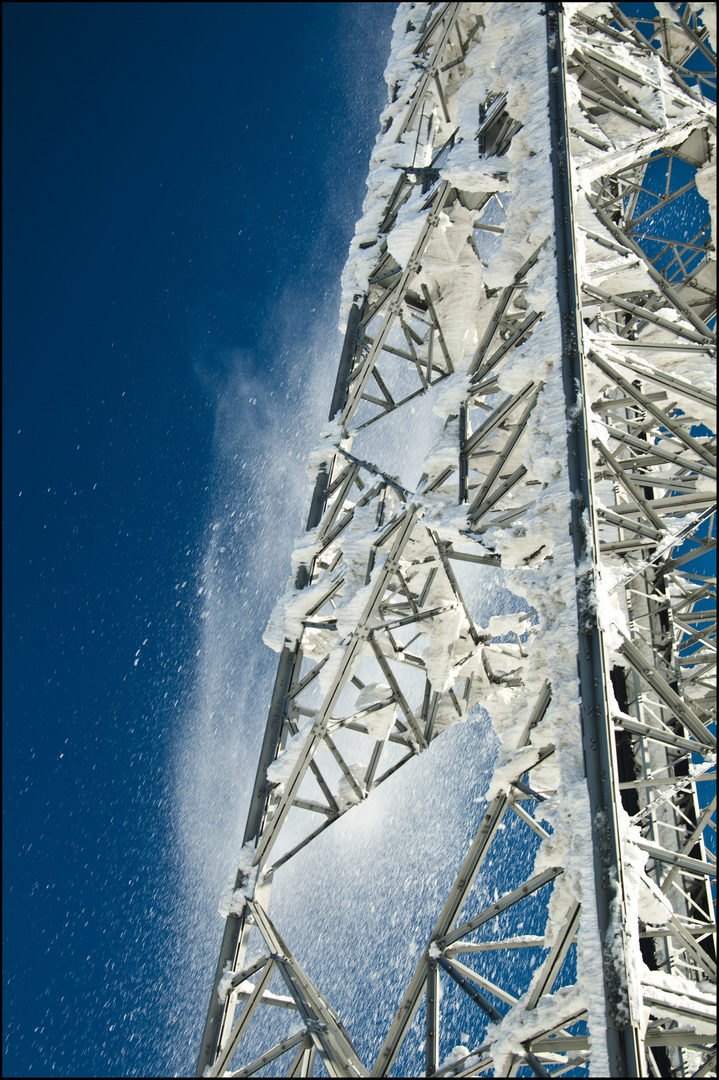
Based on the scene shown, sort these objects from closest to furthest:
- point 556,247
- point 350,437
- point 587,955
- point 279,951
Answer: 1. point 587,955
2. point 556,247
3. point 279,951
4. point 350,437

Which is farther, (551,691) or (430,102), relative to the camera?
(430,102)

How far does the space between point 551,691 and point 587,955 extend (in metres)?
1.73

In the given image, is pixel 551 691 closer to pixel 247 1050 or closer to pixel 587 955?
pixel 587 955

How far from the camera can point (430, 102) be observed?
1247 centimetres

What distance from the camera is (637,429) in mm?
11070

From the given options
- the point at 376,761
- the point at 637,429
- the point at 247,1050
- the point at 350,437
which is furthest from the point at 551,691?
the point at 247,1050

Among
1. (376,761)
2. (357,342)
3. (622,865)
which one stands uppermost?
(357,342)

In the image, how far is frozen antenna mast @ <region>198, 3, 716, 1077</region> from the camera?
18.6 feet

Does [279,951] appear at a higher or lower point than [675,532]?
lower

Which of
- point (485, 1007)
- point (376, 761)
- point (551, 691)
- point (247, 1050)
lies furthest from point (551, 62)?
point (247, 1050)

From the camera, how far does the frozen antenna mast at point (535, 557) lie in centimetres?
568

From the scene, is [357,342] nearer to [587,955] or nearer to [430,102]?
[430,102]

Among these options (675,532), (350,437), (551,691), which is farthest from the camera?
(350,437)

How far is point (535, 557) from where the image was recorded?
7035 millimetres
